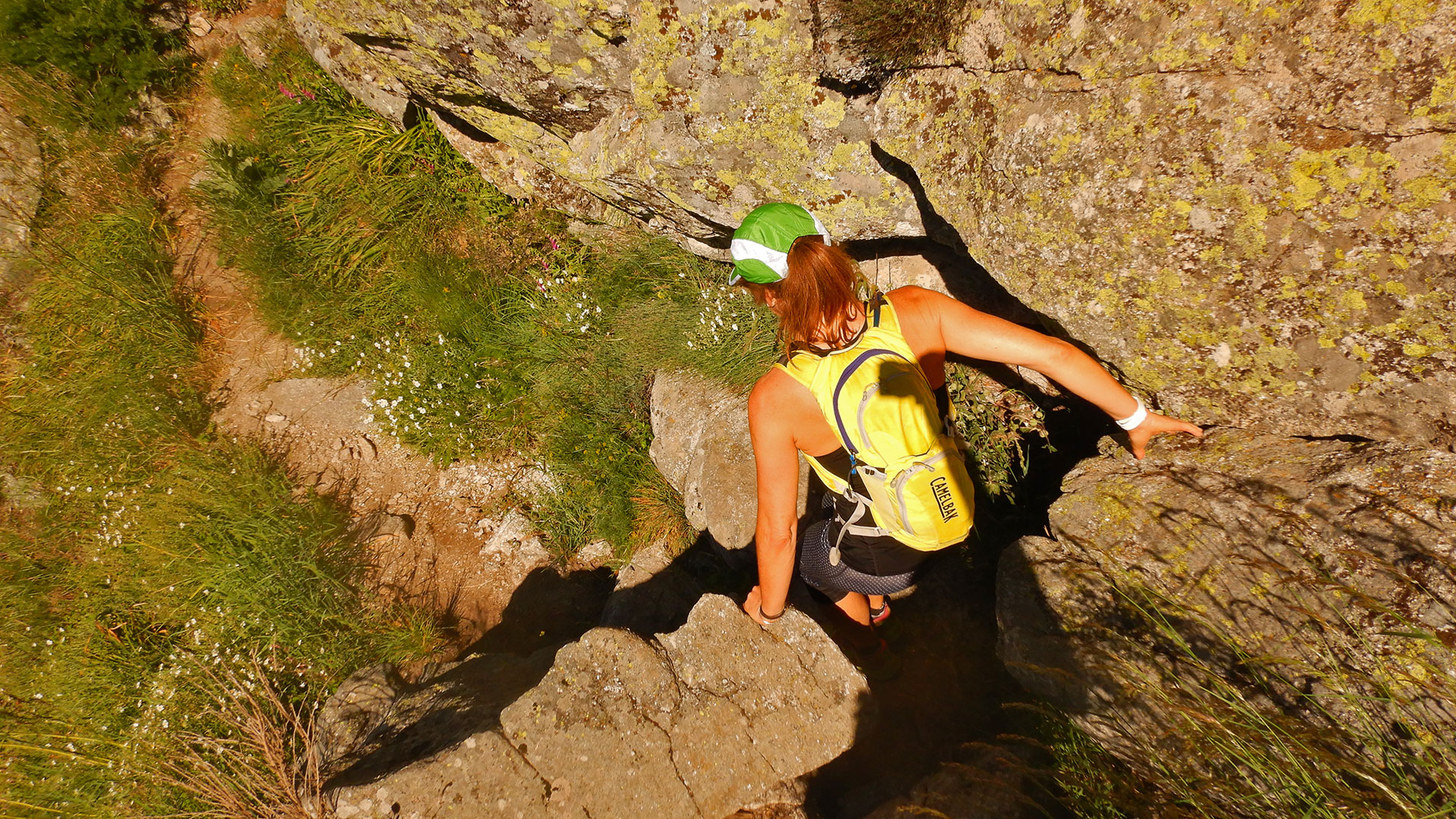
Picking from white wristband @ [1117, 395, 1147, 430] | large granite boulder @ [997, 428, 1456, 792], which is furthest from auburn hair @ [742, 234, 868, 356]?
large granite boulder @ [997, 428, 1456, 792]

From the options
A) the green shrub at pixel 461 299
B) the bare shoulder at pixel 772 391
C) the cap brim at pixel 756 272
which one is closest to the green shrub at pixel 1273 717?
the bare shoulder at pixel 772 391

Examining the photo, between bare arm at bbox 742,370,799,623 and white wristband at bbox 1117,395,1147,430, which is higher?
white wristband at bbox 1117,395,1147,430

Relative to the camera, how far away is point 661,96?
11.5 feet

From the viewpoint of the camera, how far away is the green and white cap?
2.19 metres

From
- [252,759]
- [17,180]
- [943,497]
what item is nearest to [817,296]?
[943,497]

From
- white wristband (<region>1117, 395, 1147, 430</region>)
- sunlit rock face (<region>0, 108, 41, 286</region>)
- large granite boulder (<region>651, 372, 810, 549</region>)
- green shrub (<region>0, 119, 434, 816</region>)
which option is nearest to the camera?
white wristband (<region>1117, 395, 1147, 430</region>)

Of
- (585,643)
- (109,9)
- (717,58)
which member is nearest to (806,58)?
(717,58)

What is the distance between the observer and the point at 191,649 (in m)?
4.68

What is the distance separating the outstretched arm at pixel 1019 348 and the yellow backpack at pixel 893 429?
0.19m

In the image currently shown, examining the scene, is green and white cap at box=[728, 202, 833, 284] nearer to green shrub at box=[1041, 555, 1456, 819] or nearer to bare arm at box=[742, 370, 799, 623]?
bare arm at box=[742, 370, 799, 623]

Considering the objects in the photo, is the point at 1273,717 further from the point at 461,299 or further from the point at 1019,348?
the point at 461,299

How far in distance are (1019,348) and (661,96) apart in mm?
2345

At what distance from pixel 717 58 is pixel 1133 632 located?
10.3 feet

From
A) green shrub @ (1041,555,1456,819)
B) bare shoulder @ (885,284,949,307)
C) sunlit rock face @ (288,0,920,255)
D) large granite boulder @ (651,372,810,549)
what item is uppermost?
sunlit rock face @ (288,0,920,255)
